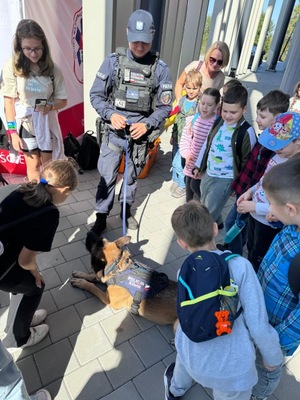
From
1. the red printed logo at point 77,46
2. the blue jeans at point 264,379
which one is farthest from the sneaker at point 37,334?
the red printed logo at point 77,46

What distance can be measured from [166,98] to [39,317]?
251cm

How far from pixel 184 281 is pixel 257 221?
132cm

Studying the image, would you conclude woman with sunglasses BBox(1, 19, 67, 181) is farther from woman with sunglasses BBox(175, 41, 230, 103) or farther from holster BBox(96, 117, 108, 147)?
woman with sunglasses BBox(175, 41, 230, 103)

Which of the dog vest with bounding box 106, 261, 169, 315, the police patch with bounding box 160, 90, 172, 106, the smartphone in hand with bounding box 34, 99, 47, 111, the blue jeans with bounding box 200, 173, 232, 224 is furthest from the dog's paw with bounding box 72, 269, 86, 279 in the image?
the police patch with bounding box 160, 90, 172, 106

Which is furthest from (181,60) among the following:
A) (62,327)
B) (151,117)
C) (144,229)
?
(62,327)

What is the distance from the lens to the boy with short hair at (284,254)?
1389 mm

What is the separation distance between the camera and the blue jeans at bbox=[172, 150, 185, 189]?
4.41m

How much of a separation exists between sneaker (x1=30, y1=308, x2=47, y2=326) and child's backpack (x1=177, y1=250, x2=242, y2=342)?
1607 millimetres

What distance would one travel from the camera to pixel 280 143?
2.08 metres

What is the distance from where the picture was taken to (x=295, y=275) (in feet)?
4.42

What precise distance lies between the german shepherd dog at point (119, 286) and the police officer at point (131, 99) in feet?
2.55

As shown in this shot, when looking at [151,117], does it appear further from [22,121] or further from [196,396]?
[196,396]

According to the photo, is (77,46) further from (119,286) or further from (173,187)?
(119,286)

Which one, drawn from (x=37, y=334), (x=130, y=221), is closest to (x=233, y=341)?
(x=37, y=334)
